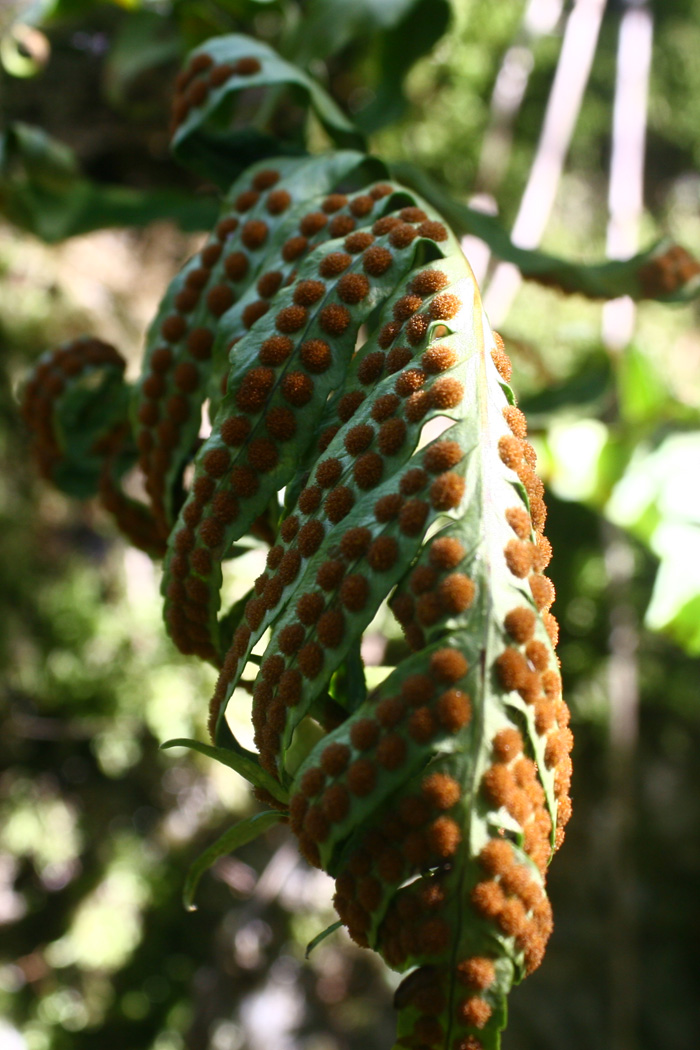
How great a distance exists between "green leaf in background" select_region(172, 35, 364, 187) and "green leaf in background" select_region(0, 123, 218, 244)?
0.56 feet

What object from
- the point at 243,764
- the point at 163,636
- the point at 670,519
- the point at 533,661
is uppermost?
the point at 533,661

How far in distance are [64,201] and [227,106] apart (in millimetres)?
307

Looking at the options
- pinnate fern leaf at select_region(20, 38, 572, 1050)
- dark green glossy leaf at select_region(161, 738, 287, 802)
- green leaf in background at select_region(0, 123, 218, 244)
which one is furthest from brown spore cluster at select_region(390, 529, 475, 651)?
green leaf in background at select_region(0, 123, 218, 244)

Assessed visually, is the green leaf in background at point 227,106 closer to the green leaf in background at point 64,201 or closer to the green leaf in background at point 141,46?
the green leaf in background at point 64,201

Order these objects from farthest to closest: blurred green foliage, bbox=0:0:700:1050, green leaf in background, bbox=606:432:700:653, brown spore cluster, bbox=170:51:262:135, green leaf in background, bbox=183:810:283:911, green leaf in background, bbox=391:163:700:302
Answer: blurred green foliage, bbox=0:0:700:1050 → green leaf in background, bbox=606:432:700:653 → green leaf in background, bbox=391:163:700:302 → brown spore cluster, bbox=170:51:262:135 → green leaf in background, bbox=183:810:283:911

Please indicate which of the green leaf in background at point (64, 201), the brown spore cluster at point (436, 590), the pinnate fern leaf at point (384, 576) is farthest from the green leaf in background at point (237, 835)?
the green leaf in background at point (64, 201)

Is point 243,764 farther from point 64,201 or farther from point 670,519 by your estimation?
point 670,519

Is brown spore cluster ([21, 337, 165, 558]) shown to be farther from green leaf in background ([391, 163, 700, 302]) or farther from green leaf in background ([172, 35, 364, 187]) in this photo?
green leaf in background ([391, 163, 700, 302])

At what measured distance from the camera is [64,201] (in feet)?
3.26

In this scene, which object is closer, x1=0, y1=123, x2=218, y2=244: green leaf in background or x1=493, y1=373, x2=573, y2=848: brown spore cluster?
x1=493, y1=373, x2=573, y2=848: brown spore cluster

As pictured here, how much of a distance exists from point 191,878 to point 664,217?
1.97 m

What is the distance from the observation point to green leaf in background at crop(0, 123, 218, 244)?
968 millimetres

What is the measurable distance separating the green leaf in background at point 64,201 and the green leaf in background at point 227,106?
0.17 m

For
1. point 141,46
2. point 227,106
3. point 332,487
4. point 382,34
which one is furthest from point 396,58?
point 332,487
